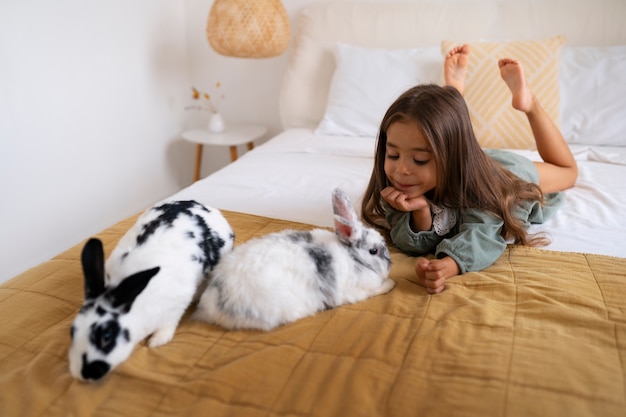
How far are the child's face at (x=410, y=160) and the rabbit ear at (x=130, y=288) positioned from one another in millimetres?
634

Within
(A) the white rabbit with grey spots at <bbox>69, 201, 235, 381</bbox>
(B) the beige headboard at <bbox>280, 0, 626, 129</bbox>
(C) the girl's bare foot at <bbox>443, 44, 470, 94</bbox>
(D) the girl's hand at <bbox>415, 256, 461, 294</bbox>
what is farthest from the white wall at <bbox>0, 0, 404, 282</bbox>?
(D) the girl's hand at <bbox>415, 256, 461, 294</bbox>

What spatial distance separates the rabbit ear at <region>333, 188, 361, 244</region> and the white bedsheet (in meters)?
0.37

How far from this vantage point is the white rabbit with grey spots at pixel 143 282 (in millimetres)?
775

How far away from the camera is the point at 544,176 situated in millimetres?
1531

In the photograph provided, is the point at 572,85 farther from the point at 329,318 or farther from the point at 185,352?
the point at 185,352

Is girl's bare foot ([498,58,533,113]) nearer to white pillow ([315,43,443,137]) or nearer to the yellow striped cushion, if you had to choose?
the yellow striped cushion

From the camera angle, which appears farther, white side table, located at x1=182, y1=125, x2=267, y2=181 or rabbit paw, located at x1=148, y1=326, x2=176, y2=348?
white side table, located at x1=182, y1=125, x2=267, y2=181

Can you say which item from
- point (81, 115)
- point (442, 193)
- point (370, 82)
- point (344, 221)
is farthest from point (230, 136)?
point (344, 221)

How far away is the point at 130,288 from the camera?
0.78m

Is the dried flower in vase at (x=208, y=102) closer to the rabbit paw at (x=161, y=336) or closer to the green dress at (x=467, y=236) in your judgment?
the green dress at (x=467, y=236)

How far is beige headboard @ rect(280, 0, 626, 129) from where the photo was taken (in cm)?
209

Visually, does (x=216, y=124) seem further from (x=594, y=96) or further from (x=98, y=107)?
(x=594, y=96)

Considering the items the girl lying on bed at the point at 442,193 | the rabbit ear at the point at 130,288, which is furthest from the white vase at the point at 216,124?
the rabbit ear at the point at 130,288

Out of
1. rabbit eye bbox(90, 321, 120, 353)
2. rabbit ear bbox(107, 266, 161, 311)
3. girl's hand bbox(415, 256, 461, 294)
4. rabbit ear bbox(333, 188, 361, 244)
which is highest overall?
rabbit ear bbox(333, 188, 361, 244)
